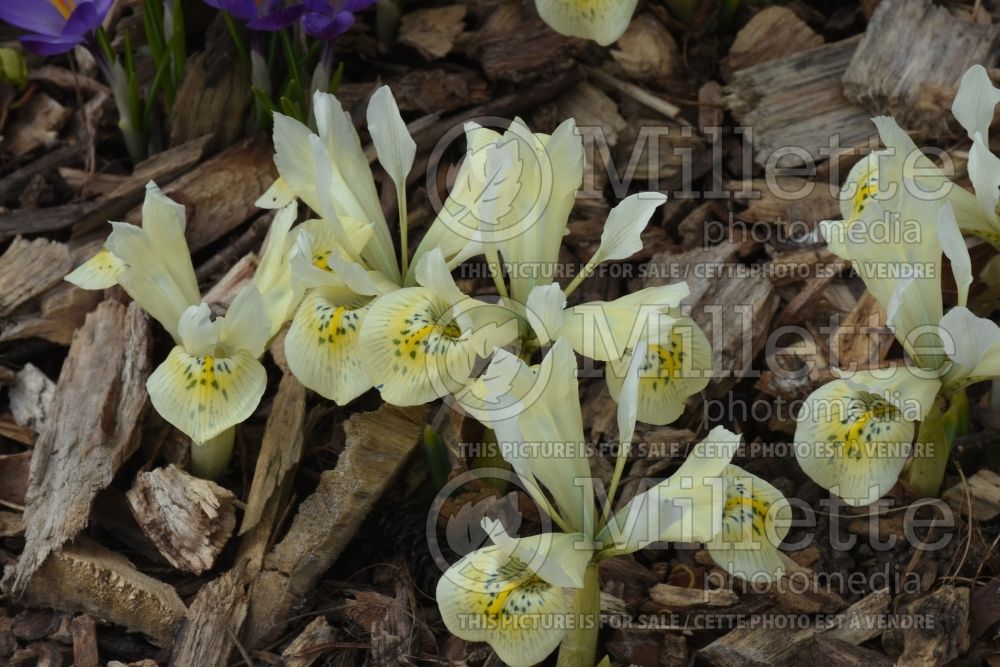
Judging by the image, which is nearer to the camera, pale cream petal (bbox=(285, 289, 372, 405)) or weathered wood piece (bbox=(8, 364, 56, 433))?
pale cream petal (bbox=(285, 289, 372, 405))

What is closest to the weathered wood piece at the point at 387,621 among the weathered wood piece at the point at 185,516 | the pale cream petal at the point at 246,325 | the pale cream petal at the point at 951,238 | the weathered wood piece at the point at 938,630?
the weathered wood piece at the point at 185,516

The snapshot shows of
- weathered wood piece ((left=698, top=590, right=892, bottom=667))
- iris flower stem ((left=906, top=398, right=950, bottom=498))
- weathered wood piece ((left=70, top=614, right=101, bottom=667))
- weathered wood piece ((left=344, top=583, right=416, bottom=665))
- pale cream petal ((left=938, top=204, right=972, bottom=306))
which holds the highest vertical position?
pale cream petal ((left=938, top=204, right=972, bottom=306))

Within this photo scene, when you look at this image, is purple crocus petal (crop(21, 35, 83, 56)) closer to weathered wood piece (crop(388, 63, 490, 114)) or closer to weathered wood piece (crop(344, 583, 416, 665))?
weathered wood piece (crop(388, 63, 490, 114))

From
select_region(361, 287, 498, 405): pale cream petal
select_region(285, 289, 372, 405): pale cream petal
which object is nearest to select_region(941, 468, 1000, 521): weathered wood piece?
select_region(361, 287, 498, 405): pale cream petal

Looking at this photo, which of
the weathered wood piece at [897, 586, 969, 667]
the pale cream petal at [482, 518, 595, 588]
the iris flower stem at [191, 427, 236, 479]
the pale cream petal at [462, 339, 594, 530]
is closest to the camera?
the pale cream petal at [482, 518, 595, 588]

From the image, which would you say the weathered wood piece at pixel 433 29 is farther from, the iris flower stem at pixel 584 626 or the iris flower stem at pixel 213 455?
the iris flower stem at pixel 584 626

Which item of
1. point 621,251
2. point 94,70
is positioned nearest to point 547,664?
point 621,251

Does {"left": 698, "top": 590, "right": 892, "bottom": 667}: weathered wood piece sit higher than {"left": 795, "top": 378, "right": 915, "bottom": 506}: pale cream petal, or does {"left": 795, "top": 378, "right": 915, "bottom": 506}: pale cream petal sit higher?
{"left": 795, "top": 378, "right": 915, "bottom": 506}: pale cream petal
